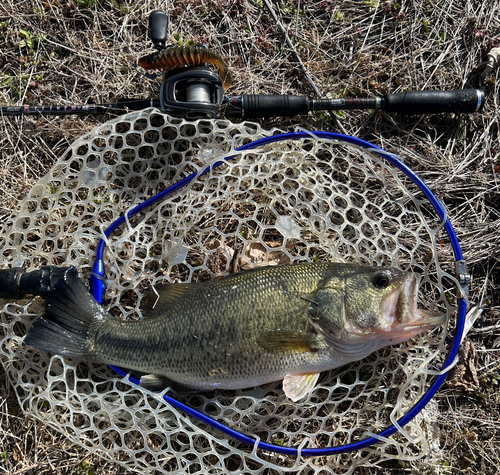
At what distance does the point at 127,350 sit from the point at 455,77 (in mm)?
3366

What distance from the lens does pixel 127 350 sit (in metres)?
3.01

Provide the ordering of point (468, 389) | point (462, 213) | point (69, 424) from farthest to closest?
point (462, 213) < point (468, 389) < point (69, 424)

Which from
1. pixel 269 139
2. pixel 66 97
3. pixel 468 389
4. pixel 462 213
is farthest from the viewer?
pixel 66 97

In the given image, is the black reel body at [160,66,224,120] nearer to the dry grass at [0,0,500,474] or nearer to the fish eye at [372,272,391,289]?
the dry grass at [0,0,500,474]

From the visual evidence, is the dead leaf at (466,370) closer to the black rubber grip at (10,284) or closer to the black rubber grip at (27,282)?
the black rubber grip at (27,282)

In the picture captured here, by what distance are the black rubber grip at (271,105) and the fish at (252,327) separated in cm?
127

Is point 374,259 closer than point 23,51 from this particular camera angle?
Yes

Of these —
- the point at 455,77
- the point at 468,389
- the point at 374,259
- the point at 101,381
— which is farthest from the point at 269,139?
the point at 468,389

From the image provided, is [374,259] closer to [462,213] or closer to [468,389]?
[462,213]

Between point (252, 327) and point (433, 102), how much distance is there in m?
2.22

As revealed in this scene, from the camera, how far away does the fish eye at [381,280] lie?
2805mm

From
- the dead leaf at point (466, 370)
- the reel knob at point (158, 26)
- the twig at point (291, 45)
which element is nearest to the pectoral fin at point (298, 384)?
the dead leaf at point (466, 370)

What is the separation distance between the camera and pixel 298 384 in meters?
→ 2.94

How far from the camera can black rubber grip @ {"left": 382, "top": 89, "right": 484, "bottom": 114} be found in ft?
11.6
